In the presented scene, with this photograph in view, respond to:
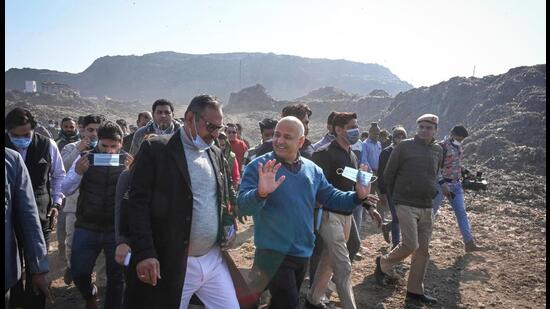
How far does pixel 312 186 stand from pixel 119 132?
1.93m

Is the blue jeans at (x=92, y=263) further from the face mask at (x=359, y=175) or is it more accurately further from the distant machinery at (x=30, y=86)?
the distant machinery at (x=30, y=86)

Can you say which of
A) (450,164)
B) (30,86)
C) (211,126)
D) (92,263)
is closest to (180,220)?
(211,126)

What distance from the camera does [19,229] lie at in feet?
8.06

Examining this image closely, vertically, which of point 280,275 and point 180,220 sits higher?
point 180,220

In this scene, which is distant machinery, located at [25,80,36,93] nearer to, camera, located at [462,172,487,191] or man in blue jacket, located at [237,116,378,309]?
camera, located at [462,172,487,191]

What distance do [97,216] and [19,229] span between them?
3.61ft

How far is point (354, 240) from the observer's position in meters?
4.37

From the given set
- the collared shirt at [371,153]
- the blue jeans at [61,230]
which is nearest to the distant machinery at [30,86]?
the blue jeans at [61,230]

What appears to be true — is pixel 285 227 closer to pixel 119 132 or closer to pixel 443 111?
pixel 119 132

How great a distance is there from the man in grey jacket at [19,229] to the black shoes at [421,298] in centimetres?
372

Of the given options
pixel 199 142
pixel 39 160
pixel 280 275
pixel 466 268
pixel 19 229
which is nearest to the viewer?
pixel 19 229

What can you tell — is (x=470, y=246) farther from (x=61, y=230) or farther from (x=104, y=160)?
(x=61, y=230)

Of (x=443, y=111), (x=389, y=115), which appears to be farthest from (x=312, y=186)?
(x=389, y=115)

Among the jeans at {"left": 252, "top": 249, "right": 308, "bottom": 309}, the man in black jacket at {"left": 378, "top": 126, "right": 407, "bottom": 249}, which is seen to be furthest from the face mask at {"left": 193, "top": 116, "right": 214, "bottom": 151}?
the man in black jacket at {"left": 378, "top": 126, "right": 407, "bottom": 249}
